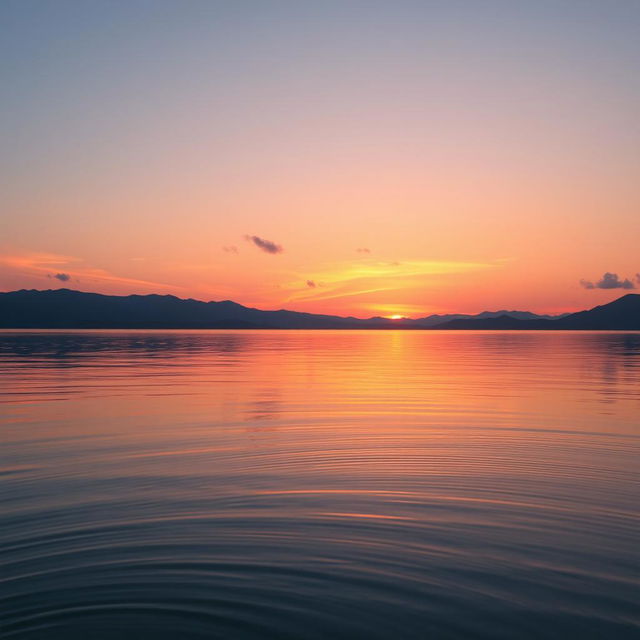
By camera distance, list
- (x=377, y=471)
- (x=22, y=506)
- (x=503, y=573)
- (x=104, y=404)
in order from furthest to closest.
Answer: (x=104, y=404) < (x=377, y=471) < (x=22, y=506) < (x=503, y=573)

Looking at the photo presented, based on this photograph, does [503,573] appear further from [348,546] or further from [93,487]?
[93,487]

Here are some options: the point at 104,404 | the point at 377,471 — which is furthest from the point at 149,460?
the point at 104,404

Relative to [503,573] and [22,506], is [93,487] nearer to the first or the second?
[22,506]

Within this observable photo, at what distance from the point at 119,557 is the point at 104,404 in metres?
12.9

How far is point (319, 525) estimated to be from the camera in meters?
7.15

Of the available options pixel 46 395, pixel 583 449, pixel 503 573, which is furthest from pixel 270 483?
pixel 46 395

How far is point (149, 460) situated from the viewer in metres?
10.9

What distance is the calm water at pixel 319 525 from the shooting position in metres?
4.88

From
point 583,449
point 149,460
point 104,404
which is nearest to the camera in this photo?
point 149,460

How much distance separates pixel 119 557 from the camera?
606 centimetres

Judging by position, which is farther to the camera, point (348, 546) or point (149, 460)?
point (149, 460)

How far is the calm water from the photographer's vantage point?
4.88m

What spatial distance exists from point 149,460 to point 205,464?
111 centimetres

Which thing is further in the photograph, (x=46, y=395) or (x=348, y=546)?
(x=46, y=395)
